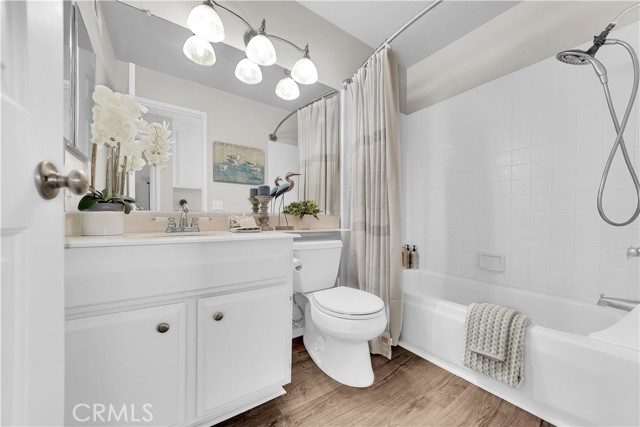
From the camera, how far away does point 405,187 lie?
262 centimetres

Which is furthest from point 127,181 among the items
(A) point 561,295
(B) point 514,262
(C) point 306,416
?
(A) point 561,295

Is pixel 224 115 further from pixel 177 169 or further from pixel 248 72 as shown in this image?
pixel 177 169

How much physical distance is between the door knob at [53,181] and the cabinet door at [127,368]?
59 centimetres

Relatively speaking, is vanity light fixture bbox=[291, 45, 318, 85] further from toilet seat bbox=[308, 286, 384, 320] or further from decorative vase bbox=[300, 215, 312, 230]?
toilet seat bbox=[308, 286, 384, 320]

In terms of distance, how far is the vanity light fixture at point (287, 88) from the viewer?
180 centimetres

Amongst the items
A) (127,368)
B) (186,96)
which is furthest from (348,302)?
(186,96)

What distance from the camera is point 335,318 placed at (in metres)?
1.33

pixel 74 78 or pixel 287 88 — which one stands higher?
pixel 287 88

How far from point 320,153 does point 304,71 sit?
0.59m

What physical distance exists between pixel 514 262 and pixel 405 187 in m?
1.13

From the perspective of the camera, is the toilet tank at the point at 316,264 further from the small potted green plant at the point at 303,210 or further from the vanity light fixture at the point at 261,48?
the vanity light fixture at the point at 261,48

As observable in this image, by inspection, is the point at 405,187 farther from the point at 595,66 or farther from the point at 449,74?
the point at 595,66

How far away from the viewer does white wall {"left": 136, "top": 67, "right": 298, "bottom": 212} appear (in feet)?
4.50

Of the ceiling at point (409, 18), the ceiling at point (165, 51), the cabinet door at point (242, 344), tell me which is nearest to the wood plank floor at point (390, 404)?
the cabinet door at point (242, 344)
